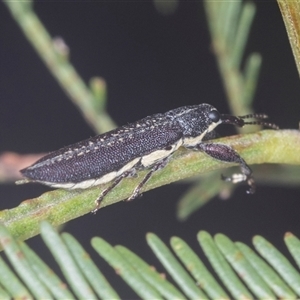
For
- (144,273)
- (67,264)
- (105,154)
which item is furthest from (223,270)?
(105,154)

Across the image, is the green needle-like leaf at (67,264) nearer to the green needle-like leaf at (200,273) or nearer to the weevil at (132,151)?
the green needle-like leaf at (200,273)

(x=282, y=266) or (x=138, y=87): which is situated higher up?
(x=138, y=87)

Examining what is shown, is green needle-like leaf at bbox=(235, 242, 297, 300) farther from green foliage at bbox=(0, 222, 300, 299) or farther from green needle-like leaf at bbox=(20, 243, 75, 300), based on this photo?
green needle-like leaf at bbox=(20, 243, 75, 300)

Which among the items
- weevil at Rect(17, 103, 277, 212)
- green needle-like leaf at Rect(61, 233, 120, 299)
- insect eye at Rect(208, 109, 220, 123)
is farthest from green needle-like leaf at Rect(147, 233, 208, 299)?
insect eye at Rect(208, 109, 220, 123)

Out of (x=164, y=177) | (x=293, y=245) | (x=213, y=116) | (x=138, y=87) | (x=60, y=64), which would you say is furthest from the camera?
(x=138, y=87)

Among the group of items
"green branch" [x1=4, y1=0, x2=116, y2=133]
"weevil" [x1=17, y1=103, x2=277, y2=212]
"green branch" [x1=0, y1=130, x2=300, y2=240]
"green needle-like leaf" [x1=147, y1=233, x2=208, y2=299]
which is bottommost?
"green needle-like leaf" [x1=147, y1=233, x2=208, y2=299]

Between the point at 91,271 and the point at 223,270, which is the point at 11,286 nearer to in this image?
the point at 91,271

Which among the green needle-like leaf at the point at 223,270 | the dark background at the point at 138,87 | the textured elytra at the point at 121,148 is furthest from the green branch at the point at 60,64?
the dark background at the point at 138,87
